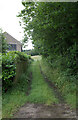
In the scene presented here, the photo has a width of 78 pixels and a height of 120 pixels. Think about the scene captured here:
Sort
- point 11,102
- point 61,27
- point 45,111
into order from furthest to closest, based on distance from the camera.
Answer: point 11,102
point 45,111
point 61,27

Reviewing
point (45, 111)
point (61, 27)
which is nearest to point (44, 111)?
point (45, 111)

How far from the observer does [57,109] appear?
3215mm

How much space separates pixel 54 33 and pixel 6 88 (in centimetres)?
284

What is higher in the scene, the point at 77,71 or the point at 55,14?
the point at 55,14

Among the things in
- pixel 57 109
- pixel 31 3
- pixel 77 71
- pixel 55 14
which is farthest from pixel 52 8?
pixel 57 109

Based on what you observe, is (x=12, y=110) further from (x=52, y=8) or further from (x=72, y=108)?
(x=52, y=8)

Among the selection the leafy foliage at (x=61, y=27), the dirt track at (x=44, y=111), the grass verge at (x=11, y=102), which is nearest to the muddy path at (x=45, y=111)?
the dirt track at (x=44, y=111)

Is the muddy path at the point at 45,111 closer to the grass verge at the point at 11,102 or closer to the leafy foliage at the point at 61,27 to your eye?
the grass verge at the point at 11,102

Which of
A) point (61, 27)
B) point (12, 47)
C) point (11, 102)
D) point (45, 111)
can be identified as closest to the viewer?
point (61, 27)

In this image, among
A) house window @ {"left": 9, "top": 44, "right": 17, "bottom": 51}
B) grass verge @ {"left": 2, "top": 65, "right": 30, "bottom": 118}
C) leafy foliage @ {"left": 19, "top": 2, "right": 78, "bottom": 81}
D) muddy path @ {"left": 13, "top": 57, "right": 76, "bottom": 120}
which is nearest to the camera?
leafy foliage @ {"left": 19, "top": 2, "right": 78, "bottom": 81}

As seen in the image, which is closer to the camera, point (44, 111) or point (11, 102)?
point (44, 111)

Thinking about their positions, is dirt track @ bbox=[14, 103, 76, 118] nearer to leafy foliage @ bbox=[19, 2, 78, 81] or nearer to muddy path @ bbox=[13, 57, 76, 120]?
muddy path @ bbox=[13, 57, 76, 120]

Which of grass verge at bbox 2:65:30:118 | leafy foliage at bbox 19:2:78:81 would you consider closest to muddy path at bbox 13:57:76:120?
grass verge at bbox 2:65:30:118

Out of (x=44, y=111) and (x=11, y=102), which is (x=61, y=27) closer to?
(x=44, y=111)
